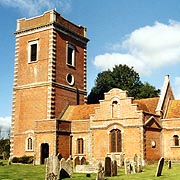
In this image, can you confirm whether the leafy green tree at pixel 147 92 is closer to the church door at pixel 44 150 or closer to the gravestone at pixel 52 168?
the church door at pixel 44 150

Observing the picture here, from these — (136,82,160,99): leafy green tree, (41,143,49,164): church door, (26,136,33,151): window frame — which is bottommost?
(41,143,49,164): church door

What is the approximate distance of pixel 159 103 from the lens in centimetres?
4112

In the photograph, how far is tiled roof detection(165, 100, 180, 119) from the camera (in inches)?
1594

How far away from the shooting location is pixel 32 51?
151 feet

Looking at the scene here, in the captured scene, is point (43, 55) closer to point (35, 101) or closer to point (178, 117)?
point (35, 101)

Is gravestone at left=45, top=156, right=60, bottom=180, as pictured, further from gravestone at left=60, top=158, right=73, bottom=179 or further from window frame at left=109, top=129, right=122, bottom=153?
window frame at left=109, top=129, right=122, bottom=153

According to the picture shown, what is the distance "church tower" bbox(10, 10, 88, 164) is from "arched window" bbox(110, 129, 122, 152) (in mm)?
5580

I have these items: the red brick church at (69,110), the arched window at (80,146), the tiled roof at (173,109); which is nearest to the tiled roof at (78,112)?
the red brick church at (69,110)

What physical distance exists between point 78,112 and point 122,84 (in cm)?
2746

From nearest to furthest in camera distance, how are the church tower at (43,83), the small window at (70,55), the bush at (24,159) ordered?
the church tower at (43,83) < the bush at (24,159) < the small window at (70,55)

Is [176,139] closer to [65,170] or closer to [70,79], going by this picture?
[70,79]

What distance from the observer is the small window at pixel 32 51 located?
4562 centimetres

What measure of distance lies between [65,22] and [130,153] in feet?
63.9

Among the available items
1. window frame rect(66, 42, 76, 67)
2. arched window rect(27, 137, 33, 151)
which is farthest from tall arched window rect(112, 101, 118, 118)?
arched window rect(27, 137, 33, 151)
